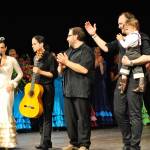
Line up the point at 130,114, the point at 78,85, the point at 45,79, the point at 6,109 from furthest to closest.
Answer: the point at 45,79
the point at 6,109
the point at 78,85
the point at 130,114

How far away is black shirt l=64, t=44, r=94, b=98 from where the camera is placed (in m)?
6.25

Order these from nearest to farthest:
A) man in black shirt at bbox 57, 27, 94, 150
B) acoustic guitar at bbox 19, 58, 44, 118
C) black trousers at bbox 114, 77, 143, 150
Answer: black trousers at bbox 114, 77, 143, 150 < man in black shirt at bbox 57, 27, 94, 150 < acoustic guitar at bbox 19, 58, 44, 118

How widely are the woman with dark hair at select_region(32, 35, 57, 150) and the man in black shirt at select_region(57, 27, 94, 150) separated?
40cm

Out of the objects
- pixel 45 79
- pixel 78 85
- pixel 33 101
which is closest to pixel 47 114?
pixel 33 101

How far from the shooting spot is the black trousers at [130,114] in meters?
5.56

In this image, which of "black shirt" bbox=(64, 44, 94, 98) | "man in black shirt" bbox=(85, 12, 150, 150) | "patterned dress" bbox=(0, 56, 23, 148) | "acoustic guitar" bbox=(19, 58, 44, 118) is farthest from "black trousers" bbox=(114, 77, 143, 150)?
"patterned dress" bbox=(0, 56, 23, 148)

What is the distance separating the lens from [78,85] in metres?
6.25

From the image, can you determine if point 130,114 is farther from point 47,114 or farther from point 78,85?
point 47,114

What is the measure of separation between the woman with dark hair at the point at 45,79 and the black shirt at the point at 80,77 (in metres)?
0.47

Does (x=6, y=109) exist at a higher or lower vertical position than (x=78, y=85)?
lower

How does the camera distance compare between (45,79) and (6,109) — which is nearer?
(6,109)

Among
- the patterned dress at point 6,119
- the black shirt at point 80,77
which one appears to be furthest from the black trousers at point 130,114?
the patterned dress at point 6,119

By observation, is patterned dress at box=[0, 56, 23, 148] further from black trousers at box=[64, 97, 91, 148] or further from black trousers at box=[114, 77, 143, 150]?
black trousers at box=[114, 77, 143, 150]

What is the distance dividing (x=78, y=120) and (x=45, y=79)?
2.77 feet
